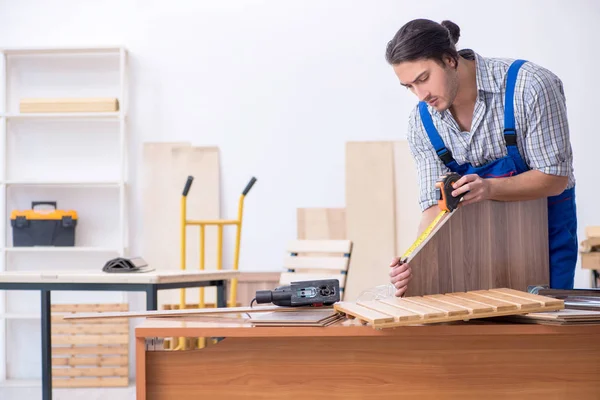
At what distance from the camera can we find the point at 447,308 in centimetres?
137

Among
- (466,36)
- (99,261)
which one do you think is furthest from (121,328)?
(466,36)

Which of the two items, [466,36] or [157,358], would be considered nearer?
[157,358]

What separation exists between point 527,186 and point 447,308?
534 millimetres

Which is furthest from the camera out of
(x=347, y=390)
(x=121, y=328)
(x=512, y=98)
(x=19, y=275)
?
(x=121, y=328)

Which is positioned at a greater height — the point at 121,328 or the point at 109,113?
the point at 109,113

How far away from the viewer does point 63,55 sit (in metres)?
4.86

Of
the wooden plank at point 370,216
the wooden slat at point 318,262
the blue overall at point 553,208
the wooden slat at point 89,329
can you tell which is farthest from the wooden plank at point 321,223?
the blue overall at point 553,208

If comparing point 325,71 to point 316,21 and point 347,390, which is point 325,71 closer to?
point 316,21

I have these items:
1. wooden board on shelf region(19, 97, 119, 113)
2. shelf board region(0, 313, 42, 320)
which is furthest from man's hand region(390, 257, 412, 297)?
shelf board region(0, 313, 42, 320)

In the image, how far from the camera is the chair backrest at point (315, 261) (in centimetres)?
369

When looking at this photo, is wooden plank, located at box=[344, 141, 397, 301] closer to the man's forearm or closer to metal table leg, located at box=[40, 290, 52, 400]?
metal table leg, located at box=[40, 290, 52, 400]

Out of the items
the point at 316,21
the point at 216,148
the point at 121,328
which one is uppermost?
the point at 316,21

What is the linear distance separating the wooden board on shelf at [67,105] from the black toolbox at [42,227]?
0.67m

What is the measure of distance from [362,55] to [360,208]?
1.04 meters
